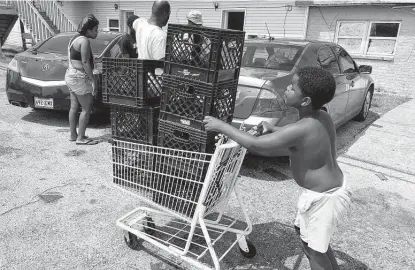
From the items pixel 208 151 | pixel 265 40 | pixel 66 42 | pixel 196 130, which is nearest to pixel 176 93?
pixel 196 130

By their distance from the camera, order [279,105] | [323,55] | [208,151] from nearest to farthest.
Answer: [208,151]
[279,105]
[323,55]

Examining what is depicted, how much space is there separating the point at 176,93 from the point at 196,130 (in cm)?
31

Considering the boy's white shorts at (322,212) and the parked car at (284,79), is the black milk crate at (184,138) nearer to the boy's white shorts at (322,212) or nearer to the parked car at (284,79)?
the boy's white shorts at (322,212)

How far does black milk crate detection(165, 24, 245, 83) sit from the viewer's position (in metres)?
2.20

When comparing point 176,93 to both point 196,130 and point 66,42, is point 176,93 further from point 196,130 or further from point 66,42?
point 66,42

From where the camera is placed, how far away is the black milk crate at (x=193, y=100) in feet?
7.48

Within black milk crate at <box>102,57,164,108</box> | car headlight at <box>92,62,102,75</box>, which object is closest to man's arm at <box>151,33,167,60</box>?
black milk crate at <box>102,57,164,108</box>

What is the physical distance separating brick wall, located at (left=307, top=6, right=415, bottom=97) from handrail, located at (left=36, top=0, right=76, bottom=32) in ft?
30.4

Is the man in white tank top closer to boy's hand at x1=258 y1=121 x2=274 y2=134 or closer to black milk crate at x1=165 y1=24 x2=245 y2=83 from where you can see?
black milk crate at x1=165 y1=24 x2=245 y2=83

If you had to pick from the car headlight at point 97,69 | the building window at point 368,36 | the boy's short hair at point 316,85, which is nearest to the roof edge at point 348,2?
the building window at point 368,36

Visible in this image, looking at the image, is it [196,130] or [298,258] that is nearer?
→ [196,130]

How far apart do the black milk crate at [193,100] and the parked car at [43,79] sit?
3308mm

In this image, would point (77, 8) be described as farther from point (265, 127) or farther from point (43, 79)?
point (265, 127)

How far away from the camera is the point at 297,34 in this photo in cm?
1191
